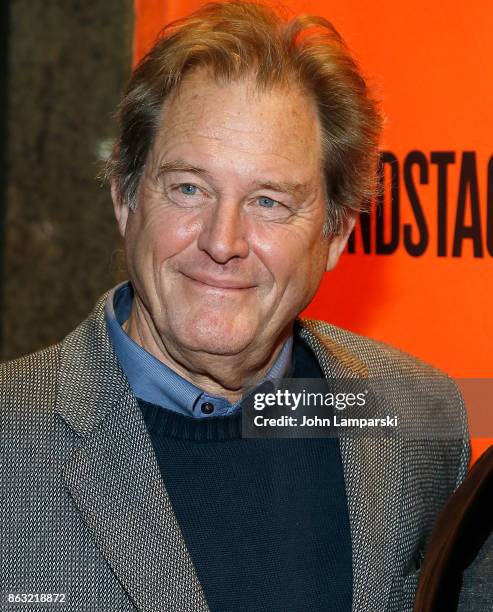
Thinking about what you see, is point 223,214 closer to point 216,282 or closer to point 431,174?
point 216,282

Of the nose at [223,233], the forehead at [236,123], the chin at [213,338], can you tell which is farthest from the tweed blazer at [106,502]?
the forehead at [236,123]

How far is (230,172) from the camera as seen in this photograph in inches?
74.2

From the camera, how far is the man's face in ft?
6.20

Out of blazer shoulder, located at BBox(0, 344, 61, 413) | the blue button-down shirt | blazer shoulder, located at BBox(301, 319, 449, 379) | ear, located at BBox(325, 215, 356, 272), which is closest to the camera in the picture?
blazer shoulder, located at BBox(0, 344, 61, 413)

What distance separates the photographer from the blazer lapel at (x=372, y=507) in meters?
1.92

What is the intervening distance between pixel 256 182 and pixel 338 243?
13.4 inches

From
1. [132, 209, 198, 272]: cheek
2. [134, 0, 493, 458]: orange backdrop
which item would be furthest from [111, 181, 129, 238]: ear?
[134, 0, 493, 458]: orange backdrop

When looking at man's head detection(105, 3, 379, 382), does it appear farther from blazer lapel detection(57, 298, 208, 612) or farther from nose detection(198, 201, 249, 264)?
blazer lapel detection(57, 298, 208, 612)

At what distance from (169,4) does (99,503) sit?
1207 mm

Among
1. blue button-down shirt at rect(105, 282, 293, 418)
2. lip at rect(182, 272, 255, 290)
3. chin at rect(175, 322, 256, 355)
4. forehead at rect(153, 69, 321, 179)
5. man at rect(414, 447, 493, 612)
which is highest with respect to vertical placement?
forehead at rect(153, 69, 321, 179)

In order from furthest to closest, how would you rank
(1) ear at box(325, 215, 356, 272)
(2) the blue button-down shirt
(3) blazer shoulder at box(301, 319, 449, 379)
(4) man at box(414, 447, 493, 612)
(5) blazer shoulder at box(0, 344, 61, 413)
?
(3) blazer shoulder at box(301, 319, 449, 379), (1) ear at box(325, 215, 356, 272), (2) the blue button-down shirt, (5) blazer shoulder at box(0, 344, 61, 413), (4) man at box(414, 447, 493, 612)

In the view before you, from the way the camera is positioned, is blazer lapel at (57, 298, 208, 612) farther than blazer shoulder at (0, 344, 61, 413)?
No

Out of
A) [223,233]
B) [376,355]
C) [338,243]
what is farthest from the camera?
[376,355]

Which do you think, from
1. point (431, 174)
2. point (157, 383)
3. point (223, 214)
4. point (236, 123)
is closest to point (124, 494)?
point (157, 383)
